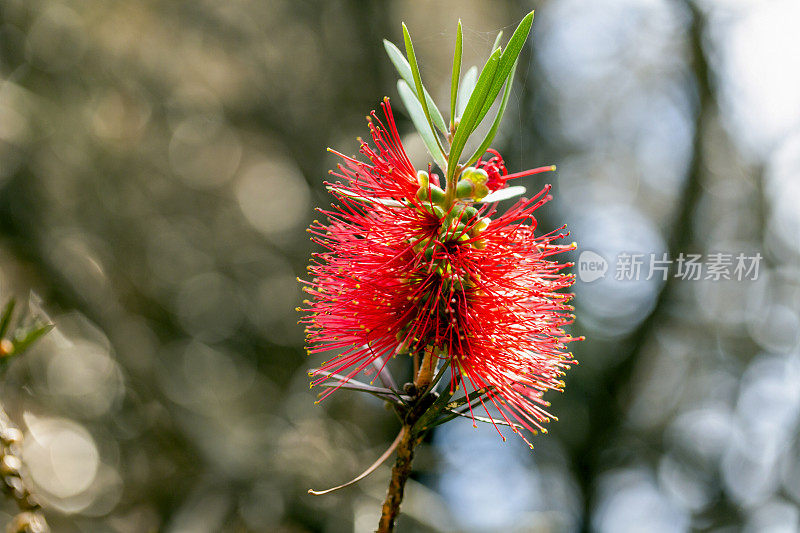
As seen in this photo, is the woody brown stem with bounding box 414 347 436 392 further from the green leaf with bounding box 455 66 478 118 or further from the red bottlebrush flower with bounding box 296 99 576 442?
the green leaf with bounding box 455 66 478 118

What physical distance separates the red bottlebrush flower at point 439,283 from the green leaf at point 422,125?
0.04m

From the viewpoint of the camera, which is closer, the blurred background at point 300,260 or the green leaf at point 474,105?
the green leaf at point 474,105

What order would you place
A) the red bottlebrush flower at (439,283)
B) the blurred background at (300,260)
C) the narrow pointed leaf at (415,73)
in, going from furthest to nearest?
the blurred background at (300,260)
the red bottlebrush flower at (439,283)
the narrow pointed leaf at (415,73)

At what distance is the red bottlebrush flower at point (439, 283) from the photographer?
1.76ft

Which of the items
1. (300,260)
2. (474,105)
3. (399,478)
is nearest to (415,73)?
(474,105)

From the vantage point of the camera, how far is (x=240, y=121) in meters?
2.86

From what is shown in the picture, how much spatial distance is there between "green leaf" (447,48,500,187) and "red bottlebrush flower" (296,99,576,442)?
0.21 feet

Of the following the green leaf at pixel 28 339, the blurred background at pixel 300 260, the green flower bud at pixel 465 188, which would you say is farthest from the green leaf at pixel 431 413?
the blurred background at pixel 300 260

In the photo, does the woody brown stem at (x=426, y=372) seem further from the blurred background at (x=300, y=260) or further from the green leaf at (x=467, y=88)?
the blurred background at (x=300, y=260)

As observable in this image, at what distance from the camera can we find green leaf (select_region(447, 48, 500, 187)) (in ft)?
1.36

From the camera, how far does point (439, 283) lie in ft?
1.85

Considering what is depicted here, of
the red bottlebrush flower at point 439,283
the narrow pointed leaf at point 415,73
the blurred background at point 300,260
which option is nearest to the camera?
the narrow pointed leaf at point 415,73

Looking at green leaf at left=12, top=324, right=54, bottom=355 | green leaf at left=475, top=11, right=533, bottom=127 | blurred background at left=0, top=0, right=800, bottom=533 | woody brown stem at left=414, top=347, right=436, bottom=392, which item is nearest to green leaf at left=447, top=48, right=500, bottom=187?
green leaf at left=475, top=11, right=533, bottom=127

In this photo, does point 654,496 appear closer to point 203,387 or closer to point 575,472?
point 575,472
